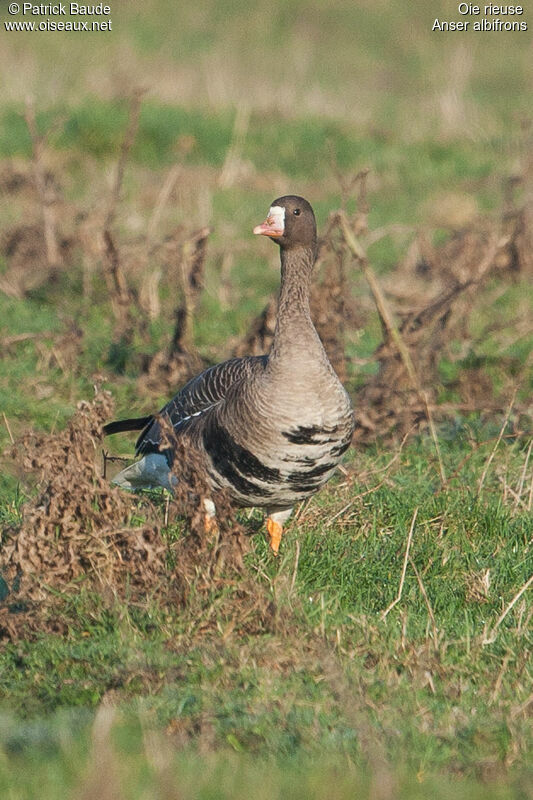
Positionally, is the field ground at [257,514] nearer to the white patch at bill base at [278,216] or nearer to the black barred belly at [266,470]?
the black barred belly at [266,470]

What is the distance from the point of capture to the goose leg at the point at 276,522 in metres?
6.02

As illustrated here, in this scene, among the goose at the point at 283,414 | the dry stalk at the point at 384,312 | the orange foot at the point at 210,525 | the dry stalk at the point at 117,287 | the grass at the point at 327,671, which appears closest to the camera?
the grass at the point at 327,671

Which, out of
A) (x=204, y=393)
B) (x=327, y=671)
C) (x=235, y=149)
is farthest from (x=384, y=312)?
(x=235, y=149)

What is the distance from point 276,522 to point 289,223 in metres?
1.50

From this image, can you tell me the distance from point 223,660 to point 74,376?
464 centimetres

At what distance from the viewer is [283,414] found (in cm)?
541

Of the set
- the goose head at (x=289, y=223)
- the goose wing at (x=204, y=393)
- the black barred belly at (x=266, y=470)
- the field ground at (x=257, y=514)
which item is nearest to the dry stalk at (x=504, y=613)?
the field ground at (x=257, y=514)

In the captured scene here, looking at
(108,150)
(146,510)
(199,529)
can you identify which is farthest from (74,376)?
(108,150)

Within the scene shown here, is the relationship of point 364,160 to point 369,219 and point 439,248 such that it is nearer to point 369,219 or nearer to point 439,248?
point 369,219

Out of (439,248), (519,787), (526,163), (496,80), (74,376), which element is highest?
(496,80)

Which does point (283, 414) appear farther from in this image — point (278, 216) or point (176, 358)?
point (176, 358)

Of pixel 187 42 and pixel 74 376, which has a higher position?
pixel 187 42

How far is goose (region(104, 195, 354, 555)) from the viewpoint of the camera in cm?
541

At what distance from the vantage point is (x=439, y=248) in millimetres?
12375
